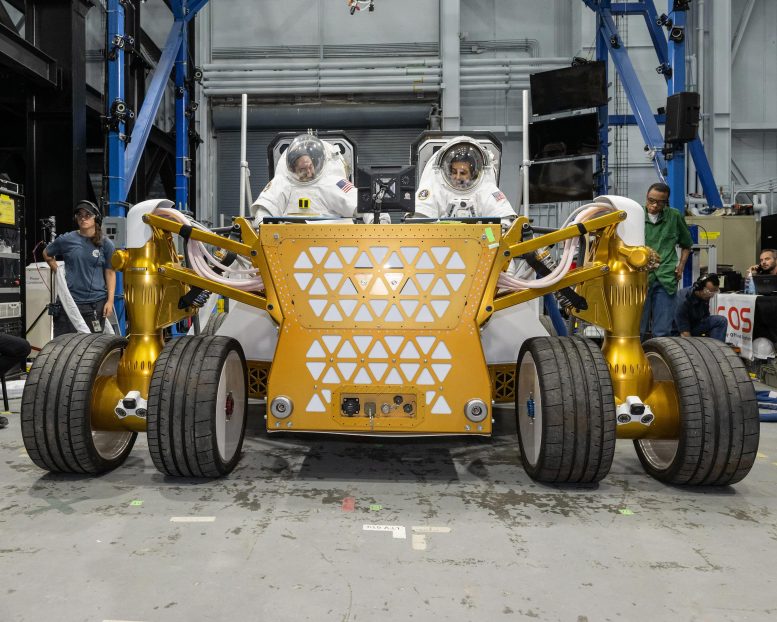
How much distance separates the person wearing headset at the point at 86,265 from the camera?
237 inches

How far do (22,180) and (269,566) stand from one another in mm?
10432

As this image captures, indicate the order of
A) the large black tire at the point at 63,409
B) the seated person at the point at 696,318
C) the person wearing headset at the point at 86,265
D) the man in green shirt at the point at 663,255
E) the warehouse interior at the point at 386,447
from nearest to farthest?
the warehouse interior at the point at 386,447
the large black tire at the point at 63,409
the man in green shirt at the point at 663,255
the person wearing headset at the point at 86,265
the seated person at the point at 696,318

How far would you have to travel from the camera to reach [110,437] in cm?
367

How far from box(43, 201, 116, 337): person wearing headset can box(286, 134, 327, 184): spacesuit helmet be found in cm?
223

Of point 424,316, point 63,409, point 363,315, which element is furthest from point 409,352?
point 63,409

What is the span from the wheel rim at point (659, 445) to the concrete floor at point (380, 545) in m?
0.12

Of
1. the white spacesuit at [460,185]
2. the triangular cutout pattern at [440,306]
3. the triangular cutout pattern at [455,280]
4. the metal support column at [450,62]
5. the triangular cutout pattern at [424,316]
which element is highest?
the metal support column at [450,62]

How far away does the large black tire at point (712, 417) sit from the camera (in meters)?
3.04

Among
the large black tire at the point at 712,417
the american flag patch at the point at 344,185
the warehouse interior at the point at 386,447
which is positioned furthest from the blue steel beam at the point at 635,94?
the large black tire at the point at 712,417

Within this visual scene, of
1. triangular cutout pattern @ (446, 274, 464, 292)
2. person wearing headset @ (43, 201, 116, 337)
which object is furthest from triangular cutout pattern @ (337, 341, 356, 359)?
person wearing headset @ (43, 201, 116, 337)

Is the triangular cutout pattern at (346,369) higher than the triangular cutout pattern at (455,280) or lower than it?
lower

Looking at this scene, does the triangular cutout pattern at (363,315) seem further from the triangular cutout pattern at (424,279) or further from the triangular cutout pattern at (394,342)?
the triangular cutout pattern at (424,279)

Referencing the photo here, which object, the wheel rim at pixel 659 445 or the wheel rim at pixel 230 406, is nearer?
the wheel rim at pixel 230 406

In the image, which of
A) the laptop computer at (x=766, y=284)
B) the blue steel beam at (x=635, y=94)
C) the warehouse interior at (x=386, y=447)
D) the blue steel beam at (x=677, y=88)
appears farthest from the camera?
the blue steel beam at (x=635, y=94)
